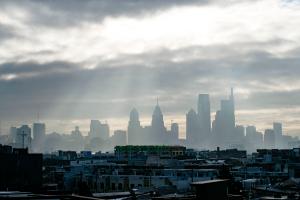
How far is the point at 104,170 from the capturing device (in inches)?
5438

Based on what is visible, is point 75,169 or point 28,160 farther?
point 75,169

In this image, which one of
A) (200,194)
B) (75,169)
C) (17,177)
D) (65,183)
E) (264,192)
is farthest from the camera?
(75,169)

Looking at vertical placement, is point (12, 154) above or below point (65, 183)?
above

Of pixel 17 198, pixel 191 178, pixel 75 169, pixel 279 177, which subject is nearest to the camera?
pixel 17 198

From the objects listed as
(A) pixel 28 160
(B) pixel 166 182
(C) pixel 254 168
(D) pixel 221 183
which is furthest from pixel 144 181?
(D) pixel 221 183

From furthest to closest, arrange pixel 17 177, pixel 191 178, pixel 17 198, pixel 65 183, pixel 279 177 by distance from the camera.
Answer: pixel 65 183
pixel 279 177
pixel 191 178
pixel 17 177
pixel 17 198

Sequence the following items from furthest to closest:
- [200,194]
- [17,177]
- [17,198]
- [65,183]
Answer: [65,183] < [17,177] < [17,198] < [200,194]

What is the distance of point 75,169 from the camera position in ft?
485

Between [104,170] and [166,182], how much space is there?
31.0 m

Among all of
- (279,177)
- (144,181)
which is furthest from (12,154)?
(279,177)

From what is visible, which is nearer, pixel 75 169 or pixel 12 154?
pixel 12 154

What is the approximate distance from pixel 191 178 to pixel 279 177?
80.4 ft

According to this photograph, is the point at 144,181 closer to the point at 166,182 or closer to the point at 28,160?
the point at 166,182

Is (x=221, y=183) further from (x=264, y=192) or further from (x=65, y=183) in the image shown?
(x=65, y=183)
